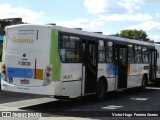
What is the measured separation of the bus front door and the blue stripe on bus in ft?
18.6

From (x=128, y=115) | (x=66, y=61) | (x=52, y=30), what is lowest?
(x=128, y=115)

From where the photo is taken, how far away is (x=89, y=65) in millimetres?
14828

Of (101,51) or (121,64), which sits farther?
(121,64)

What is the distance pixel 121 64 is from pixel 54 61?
19.9 ft

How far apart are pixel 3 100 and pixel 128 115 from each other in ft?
17.9

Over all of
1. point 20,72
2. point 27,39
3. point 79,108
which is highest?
point 27,39

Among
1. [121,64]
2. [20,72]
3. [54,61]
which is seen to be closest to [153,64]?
[121,64]

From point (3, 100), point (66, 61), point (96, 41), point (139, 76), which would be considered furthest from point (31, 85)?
point (139, 76)

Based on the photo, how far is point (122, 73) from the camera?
18.0 m

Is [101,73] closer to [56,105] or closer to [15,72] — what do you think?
[56,105]

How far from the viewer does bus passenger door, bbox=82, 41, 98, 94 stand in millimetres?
14500

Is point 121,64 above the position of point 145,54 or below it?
below

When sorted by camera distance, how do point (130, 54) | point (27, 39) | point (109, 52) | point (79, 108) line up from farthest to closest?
point (130, 54) → point (109, 52) → point (79, 108) → point (27, 39)

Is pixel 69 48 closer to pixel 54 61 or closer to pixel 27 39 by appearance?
pixel 54 61
